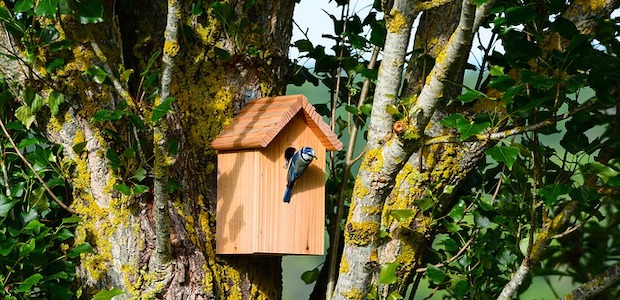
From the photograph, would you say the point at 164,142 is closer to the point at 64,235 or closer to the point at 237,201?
the point at 237,201

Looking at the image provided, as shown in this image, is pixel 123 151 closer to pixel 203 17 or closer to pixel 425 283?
pixel 203 17

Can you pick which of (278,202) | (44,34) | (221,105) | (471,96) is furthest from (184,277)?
(471,96)

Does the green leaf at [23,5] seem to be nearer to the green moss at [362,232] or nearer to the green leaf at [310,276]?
the green moss at [362,232]

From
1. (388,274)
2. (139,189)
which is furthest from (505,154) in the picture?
(139,189)

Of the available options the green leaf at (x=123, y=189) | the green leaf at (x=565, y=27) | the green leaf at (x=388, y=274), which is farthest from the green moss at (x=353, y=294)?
the green leaf at (x=565, y=27)

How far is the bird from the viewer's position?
2.77 metres

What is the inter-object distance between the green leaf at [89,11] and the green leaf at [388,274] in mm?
1222

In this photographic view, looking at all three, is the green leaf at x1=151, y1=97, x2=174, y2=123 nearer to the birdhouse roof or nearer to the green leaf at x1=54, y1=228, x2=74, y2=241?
the birdhouse roof

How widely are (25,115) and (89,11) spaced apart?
0.46 metres

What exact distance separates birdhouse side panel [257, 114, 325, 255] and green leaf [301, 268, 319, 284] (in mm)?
370

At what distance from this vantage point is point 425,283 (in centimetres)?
364

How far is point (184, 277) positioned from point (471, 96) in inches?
44.2

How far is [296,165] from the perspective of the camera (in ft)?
9.17

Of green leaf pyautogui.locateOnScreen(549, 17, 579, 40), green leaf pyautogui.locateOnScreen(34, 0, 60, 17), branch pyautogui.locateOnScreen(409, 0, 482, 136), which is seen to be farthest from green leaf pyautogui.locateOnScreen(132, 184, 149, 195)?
green leaf pyautogui.locateOnScreen(549, 17, 579, 40)
